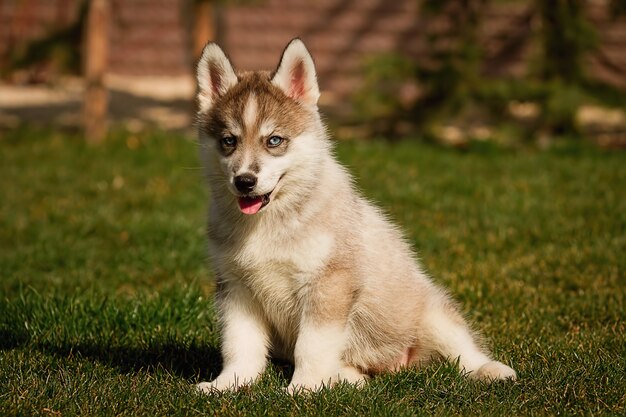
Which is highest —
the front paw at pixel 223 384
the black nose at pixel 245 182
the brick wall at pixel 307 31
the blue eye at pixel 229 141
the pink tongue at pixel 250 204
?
the blue eye at pixel 229 141

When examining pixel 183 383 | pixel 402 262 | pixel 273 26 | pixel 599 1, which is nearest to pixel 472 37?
pixel 599 1

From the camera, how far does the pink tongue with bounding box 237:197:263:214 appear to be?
3812mm

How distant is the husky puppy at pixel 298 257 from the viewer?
3805 millimetres

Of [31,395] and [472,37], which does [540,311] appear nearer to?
[31,395]

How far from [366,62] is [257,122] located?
7790 millimetres

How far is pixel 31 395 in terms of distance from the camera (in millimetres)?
3670

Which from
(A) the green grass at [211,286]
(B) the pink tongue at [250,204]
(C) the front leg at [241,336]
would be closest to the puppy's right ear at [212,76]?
(B) the pink tongue at [250,204]

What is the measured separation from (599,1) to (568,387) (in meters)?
12.4

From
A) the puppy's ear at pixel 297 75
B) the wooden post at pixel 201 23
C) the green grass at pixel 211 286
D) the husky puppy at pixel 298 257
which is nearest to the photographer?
the green grass at pixel 211 286

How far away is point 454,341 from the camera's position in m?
4.14

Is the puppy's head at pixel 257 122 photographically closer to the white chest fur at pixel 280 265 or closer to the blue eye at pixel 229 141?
the blue eye at pixel 229 141

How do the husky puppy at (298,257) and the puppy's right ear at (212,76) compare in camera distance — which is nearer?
the husky puppy at (298,257)

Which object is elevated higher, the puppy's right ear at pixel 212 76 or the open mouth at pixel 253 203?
the puppy's right ear at pixel 212 76

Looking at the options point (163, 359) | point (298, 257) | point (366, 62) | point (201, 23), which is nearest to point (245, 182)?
point (298, 257)
